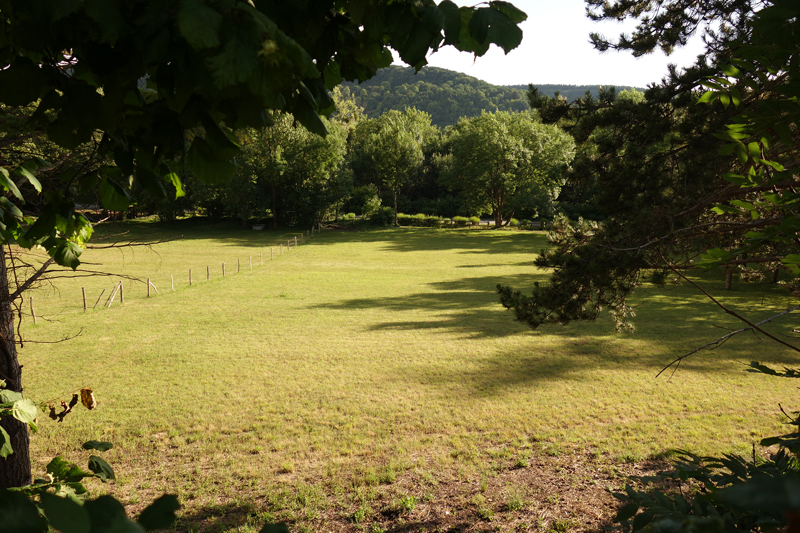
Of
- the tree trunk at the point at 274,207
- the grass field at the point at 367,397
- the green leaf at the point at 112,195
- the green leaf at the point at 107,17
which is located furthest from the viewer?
the tree trunk at the point at 274,207

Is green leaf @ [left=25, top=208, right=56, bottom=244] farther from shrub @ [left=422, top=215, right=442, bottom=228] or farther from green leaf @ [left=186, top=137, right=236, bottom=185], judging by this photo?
shrub @ [left=422, top=215, right=442, bottom=228]

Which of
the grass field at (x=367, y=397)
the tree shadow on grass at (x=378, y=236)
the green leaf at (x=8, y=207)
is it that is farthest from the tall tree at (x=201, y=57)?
the tree shadow on grass at (x=378, y=236)

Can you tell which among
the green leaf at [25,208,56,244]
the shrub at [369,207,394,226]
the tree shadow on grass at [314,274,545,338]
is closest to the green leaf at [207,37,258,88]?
the green leaf at [25,208,56,244]

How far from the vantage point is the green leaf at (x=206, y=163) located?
1356 millimetres

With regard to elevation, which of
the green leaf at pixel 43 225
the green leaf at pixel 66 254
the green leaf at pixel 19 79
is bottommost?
the green leaf at pixel 66 254

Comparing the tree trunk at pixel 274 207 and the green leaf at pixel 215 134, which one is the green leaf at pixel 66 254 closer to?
the green leaf at pixel 215 134

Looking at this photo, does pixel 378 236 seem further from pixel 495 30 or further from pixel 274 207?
pixel 495 30

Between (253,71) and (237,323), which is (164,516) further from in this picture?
(237,323)

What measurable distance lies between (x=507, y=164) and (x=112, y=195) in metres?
44.8

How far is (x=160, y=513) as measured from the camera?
67 centimetres

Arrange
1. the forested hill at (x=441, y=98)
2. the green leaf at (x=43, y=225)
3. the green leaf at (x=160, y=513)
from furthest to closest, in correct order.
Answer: the forested hill at (x=441, y=98) → the green leaf at (x=43, y=225) → the green leaf at (x=160, y=513)

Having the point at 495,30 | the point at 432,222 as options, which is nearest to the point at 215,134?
the point at 495,30

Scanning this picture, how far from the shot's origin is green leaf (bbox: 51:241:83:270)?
275cm

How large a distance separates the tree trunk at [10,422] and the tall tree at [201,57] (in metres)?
3.12
